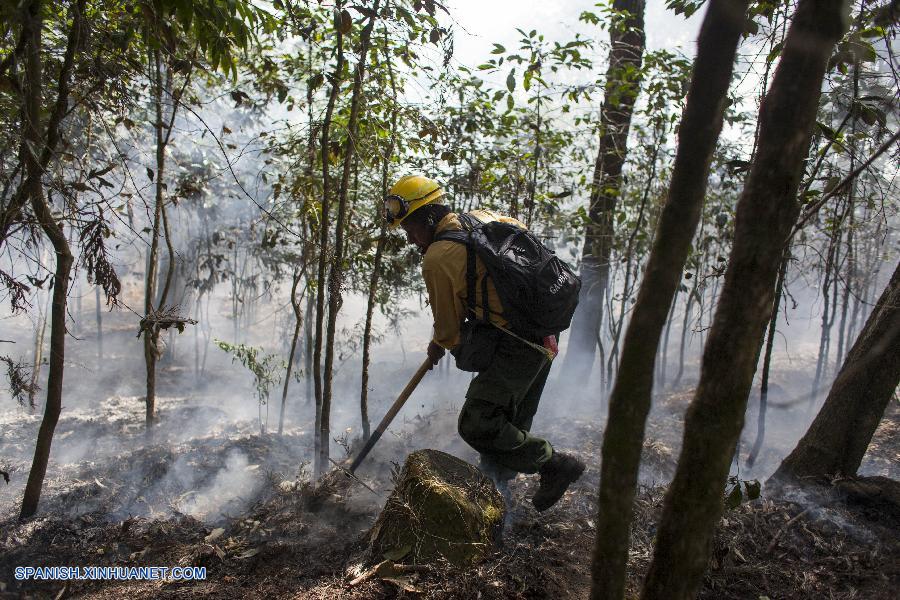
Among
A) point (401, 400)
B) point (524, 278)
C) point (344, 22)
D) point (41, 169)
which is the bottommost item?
point (401, 400)

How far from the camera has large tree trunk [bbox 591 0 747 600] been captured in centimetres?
132

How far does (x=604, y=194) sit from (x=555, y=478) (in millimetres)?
4069

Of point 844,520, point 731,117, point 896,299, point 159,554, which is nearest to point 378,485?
point 159,554

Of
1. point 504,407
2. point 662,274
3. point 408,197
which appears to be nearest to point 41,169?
point 408,197

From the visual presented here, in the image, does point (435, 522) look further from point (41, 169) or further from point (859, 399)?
point (859, 399)

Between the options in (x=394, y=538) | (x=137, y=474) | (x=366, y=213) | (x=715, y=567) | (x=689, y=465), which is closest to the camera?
(x=689, y=465)

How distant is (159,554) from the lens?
330 centimetres

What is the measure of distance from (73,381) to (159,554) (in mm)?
12779

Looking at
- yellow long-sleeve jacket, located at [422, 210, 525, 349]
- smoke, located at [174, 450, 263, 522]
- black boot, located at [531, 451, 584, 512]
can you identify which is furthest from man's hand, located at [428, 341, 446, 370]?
smoke, located at [174, 450, 263, 522]

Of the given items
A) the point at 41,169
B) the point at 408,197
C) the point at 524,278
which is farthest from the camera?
the point at 408,197

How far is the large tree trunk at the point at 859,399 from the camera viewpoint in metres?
3.38

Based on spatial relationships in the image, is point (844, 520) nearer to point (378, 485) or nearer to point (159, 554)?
point (378, 485)

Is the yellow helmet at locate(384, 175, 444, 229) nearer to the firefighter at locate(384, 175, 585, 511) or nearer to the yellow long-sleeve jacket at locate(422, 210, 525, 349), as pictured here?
the firefighter at locate(384, 175, 585, 511)

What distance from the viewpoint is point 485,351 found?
11.3ft
